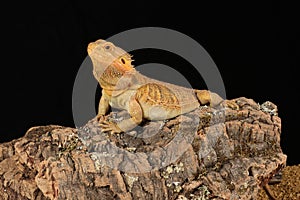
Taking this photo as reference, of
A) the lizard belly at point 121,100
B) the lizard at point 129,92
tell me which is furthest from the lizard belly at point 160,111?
the lizard belly at point 121,100

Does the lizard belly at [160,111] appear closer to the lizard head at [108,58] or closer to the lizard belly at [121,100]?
the lizard belly at [121,100]

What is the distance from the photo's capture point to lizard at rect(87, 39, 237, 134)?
2.62 metres

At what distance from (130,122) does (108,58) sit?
352 millimetres

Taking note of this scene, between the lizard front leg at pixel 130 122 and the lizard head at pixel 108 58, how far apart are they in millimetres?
186

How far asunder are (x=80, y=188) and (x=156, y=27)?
152 cm

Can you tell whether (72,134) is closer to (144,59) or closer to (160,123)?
(160,123)

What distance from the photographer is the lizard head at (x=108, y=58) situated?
259 cm

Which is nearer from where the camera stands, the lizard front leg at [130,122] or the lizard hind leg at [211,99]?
the lizard front leg at [130,122]

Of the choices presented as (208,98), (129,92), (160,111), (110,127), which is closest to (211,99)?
(208,98)

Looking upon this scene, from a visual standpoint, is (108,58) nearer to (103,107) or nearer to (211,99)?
(103,107)

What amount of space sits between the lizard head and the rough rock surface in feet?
1.04

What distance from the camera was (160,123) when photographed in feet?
8.86

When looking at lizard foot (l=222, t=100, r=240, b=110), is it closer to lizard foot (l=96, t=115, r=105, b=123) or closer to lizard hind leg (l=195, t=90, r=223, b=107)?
lizard hind leg (l=195, t=90, r=223, b=107)

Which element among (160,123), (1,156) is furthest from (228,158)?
(1,156)
